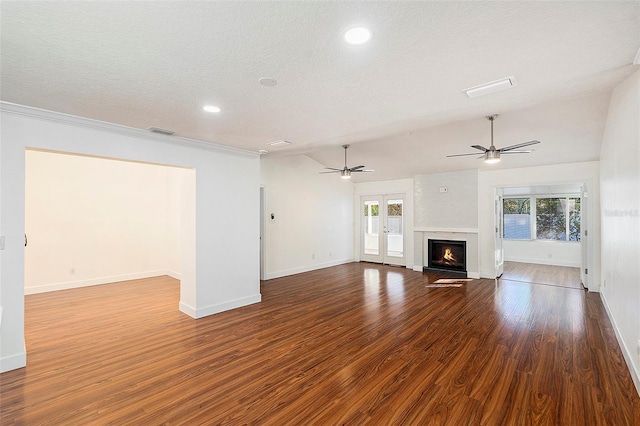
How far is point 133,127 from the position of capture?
142 inches

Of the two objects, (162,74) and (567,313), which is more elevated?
(162,74)

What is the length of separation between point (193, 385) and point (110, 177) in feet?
19.1

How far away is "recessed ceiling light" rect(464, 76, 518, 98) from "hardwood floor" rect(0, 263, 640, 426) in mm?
2650

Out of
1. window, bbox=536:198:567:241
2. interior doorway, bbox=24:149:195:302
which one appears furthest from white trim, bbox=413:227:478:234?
interior doorway, bbox=24:149:195:302

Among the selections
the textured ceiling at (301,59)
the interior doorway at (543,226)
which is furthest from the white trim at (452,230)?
the textured ceiling at (301,59)

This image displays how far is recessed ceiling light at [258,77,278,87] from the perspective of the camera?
238cm

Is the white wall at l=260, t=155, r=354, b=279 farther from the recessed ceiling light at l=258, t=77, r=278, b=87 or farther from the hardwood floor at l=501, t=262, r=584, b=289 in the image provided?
the hardwood floor at l=501, t=262, r=584, b=289

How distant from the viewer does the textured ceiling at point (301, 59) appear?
5.25 ft

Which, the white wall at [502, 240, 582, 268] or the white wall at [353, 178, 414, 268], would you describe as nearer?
the white wall at [353, 178, 414, 268]

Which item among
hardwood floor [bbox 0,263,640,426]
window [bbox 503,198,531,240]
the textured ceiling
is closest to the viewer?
the textured ceiling

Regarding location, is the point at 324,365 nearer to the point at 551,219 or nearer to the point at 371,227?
the point at 371,227

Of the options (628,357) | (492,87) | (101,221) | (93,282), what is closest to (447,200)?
(628,357)

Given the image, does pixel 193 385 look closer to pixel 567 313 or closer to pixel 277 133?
pixel 277 133

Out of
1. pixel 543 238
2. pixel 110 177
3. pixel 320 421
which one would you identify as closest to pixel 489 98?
pixel 320 421
